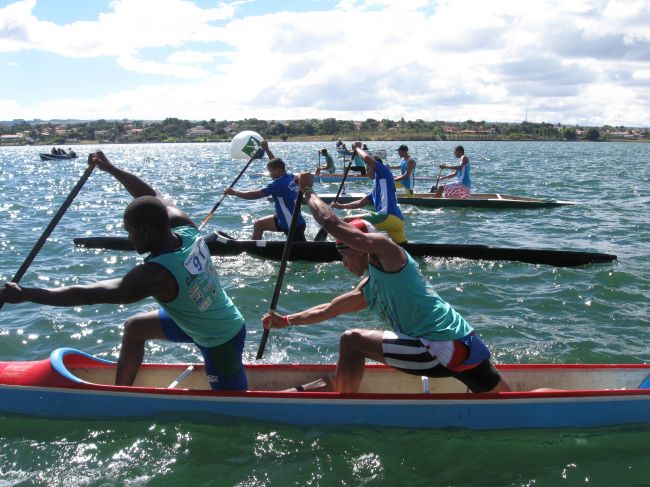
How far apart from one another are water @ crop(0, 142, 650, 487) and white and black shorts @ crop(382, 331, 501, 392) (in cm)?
79

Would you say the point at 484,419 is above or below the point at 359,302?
below

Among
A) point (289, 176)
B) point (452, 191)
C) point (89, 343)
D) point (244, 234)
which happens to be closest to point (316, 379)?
point (89, 343)

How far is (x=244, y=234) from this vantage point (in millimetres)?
16047

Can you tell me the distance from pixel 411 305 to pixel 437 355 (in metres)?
0.47

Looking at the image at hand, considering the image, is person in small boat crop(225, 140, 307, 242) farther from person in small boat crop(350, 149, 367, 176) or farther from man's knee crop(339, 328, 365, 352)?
person in small boat crop(350, 149, 367, 176)

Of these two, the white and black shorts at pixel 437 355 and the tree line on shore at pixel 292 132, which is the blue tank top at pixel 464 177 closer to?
the white and black shorts at pixel 437 355

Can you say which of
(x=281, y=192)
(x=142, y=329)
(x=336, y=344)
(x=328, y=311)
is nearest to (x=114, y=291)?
(x=142, y=329)

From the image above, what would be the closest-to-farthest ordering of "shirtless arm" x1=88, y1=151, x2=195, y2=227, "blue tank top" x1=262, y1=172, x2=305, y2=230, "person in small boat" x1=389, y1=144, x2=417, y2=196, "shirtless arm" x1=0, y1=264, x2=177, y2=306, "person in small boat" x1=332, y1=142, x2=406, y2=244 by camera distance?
"shirtless arm" x1=0, y1=264, x2=177, y2=306 → "shirtless arm" x1=88, y1=151, x2=195, y2=227 → "person in small boat" x1=332, y1=142, x2=406, y2=244 → "blue tank top" x1=262, y1=172, x2=305, y2=230 → "person in small boat" x1=389, y1=144, x2=417, y2=196

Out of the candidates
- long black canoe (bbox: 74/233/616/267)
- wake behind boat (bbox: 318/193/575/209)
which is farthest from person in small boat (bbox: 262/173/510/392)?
wake behind boat (bbox: 318/193/575/209)

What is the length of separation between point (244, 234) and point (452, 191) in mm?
6798

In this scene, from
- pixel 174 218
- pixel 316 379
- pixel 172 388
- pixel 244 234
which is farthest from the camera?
pixel 244 234

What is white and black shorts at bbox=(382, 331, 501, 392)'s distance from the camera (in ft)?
16.1

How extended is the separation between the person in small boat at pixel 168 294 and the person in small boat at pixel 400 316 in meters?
0.97

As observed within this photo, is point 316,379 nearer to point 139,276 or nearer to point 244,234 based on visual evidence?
point 139,276
